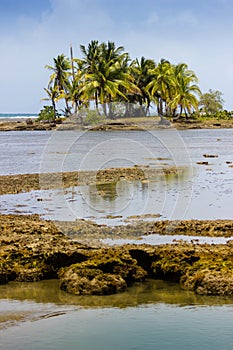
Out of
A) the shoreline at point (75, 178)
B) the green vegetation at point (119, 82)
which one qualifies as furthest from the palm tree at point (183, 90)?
the shoreline at point (75, 178)

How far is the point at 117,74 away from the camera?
71.1 metres

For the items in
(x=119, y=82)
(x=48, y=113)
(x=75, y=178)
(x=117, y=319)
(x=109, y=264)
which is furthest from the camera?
(x=48, y=113)

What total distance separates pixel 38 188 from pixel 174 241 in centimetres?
897

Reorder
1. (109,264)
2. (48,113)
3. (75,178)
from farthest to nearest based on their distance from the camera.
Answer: (48,113) → (75,178) → (109,264)

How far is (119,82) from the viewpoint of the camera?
6838cm


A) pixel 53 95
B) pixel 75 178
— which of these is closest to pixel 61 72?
pixel 53 95

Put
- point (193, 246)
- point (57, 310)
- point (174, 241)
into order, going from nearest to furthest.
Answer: point (57, 310), point (193, 246), point (174, 241)

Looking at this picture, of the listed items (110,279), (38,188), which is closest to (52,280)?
(110,279)

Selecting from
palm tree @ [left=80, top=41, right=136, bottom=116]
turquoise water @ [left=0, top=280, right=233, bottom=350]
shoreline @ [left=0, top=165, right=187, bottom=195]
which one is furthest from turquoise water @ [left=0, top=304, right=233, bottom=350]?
palm tree @ [left=80, top=41, right=136, bottom=116]

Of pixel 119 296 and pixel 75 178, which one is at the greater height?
pixel 75 178

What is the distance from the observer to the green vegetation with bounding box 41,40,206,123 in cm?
6931

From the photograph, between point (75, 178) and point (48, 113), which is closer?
point (75, 178)

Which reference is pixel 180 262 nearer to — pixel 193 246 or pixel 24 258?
pixel 193 246

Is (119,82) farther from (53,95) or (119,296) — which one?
(119,296)
